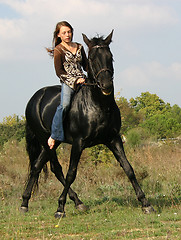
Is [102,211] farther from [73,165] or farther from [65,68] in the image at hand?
[65,68]

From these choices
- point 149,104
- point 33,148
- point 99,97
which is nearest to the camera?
point 99,97

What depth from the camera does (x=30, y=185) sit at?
24.8 ft

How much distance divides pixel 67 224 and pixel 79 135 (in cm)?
149

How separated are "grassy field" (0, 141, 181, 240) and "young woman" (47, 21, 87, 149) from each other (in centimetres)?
150

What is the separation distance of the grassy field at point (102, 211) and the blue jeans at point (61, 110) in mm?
1537

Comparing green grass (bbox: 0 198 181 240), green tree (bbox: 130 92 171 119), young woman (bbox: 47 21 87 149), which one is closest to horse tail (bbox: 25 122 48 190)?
green grass (bbox: 0 198 181 240)

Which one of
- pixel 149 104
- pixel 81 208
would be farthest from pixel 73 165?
pixel 149 104

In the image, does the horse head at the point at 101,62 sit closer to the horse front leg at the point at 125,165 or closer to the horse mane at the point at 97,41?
the horse mane at the point at 97,41

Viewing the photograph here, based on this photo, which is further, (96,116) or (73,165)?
(73,165)

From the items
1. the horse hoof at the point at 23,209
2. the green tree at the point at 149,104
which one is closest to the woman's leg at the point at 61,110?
the horse hoof at the point at 23,209

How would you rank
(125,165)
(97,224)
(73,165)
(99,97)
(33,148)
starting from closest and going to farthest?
(97,224) < (99,97) < (125,165) < (73,165) < (33,148)

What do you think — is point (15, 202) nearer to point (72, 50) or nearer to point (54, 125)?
point (54, 125)

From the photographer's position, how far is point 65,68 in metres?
6.32

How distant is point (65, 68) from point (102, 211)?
2.75 metres
